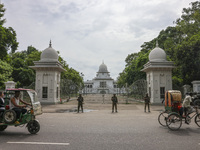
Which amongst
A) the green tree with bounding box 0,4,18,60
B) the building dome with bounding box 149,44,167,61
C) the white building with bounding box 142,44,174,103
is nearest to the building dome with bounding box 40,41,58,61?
the green tree with bounding box 0,4,18,60

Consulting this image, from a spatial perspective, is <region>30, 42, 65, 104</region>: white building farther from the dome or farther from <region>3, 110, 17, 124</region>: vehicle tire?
the dome

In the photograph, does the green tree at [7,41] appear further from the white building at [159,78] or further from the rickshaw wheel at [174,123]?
the rickshaw wheel at [174,123]

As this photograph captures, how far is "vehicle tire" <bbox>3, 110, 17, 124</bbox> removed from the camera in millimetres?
6387

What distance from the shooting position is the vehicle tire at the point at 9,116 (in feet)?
21.0

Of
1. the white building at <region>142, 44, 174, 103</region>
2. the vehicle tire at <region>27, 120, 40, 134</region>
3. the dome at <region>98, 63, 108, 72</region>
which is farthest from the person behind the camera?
the dome at <region>98, 63, 108, 72</region>

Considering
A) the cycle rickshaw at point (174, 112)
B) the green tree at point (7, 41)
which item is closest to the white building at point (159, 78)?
the cycle rickshaw at point (174, 112)

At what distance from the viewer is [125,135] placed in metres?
6.51

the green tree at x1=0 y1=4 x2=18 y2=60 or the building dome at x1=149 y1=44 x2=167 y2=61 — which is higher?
the green tree at x1=0 y1=4 x2=18 y2=60

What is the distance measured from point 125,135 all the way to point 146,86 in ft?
49.4

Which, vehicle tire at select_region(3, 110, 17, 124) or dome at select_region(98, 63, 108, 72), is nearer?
vehicle tire at select_region(3, 110, 17, 124)

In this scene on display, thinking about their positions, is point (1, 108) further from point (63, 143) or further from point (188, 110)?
point (188, 110)

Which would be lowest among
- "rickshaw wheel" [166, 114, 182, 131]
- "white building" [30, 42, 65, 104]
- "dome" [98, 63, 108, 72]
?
"rickshaw wheel" [166, 114, 182, 131]

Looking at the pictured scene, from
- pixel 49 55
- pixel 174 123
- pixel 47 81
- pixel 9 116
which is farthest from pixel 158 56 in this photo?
pixel 9 116

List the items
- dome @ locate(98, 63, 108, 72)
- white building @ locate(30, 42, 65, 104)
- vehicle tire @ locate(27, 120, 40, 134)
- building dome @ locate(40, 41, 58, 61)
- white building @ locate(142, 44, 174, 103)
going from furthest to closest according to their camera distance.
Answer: dome @ locate(98, 63, 108, 72), building dome @ locate(40, 41, 58, 61), white building @ locate(30, 42, 65, 104), white building @ locate(142, 44, 174, 103), vehicle tire @ locate(27, 120, 40, 134)
